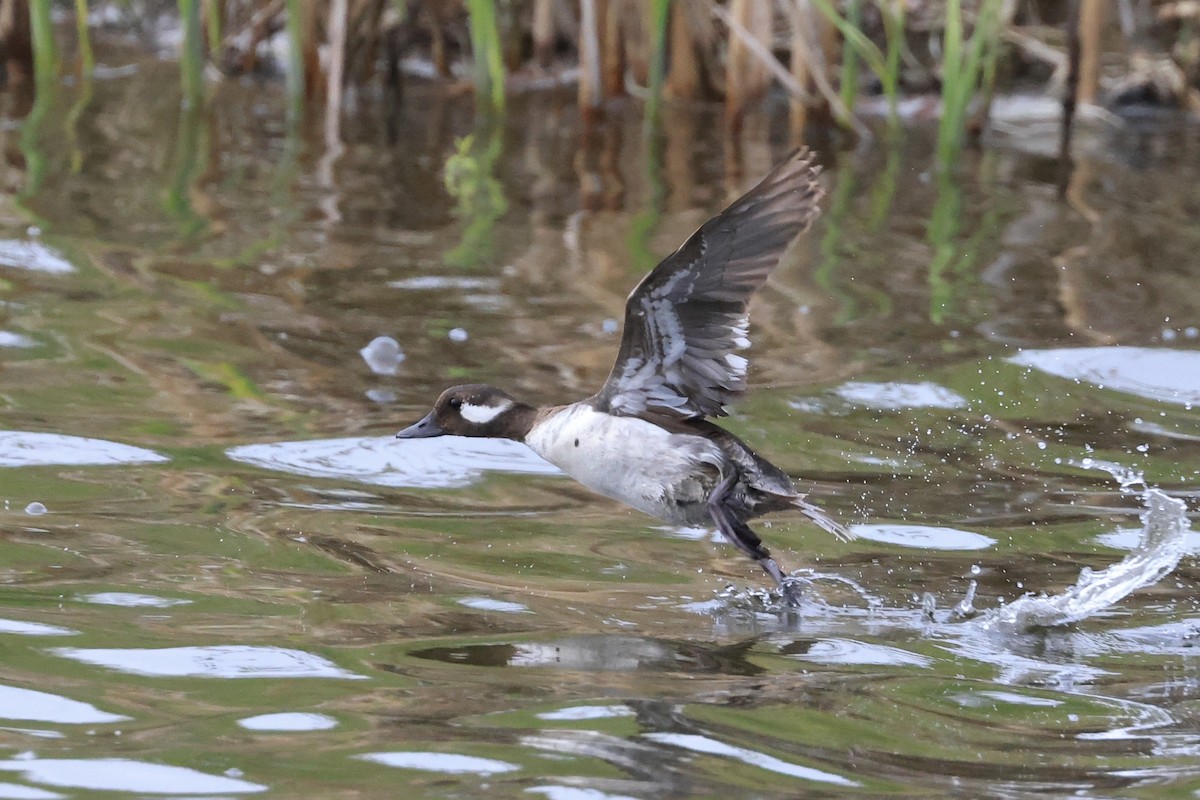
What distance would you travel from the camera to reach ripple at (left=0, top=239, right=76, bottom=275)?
24.9ft

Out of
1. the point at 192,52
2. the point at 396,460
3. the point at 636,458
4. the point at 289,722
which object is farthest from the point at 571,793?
the point at 192,52

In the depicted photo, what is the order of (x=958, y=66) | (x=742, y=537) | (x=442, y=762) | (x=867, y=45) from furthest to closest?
(x=958, y=66) < (x=867, y=45) < (x=742, y=537) < (x=442, y=762)

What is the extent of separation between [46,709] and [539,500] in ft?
7.35

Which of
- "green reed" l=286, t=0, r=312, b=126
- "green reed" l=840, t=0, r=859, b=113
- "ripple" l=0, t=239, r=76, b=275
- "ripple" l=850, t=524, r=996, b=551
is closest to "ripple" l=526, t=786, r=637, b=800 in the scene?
"ripple" l=850, t=524, r=996, b=551

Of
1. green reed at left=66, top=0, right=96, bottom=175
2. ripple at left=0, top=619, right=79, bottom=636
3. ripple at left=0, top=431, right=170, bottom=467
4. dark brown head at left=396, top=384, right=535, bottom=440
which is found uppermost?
green reed at left=66, top=0, right=96, bottom=175

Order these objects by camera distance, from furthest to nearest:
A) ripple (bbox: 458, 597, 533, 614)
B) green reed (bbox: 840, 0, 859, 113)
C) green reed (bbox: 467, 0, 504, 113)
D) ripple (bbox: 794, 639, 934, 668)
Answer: green reed (bbox: 467, 0, 504, 113) → green reed (bbox: 840, 0, 859, 113) → ripple (bbox: 458, 597, 533, 614) → ripple (bbox: 794, 639, 934, 668)

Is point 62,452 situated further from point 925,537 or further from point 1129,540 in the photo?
point 1129,540

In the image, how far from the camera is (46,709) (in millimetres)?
3479

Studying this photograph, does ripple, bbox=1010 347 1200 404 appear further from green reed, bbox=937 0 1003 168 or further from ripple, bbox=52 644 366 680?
ripple, bbox=52 644 366 680

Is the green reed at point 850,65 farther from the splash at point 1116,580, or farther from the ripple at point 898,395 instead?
the splash at point 1116,580

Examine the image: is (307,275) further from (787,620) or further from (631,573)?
(787,620)

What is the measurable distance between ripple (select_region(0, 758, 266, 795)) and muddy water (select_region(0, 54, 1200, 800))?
0.01 m

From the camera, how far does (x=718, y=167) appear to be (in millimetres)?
11031

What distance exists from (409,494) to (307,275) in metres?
2.68
